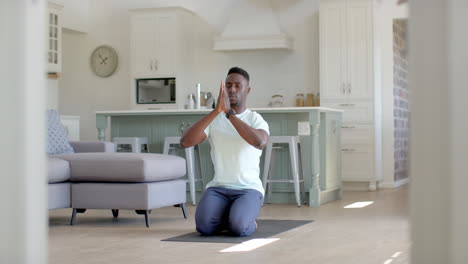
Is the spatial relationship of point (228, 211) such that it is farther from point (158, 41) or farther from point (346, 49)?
point (158, 41)

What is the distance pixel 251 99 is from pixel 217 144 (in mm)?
5674

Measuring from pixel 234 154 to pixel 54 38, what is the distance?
6.12 meters

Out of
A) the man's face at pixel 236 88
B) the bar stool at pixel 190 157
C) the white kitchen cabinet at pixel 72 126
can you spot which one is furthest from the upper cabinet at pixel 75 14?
the man's face at pixel 236 88

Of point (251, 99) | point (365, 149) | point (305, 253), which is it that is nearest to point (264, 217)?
point (305, 253)

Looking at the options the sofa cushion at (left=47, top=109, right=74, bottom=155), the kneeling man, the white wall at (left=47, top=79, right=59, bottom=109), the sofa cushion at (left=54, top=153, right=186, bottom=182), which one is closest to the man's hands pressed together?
the kneeling man

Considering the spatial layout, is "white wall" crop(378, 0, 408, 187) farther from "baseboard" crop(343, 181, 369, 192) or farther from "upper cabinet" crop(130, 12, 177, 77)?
"upper cabinet" crop(130, 12, 177, 77)

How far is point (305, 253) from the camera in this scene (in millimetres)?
3545

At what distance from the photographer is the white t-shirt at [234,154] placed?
4234 mm

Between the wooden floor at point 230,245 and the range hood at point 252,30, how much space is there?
11.6ft

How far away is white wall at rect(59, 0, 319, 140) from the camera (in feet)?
31.7

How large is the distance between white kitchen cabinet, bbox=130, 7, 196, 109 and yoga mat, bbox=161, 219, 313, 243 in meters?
4.82

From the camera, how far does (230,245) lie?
3869 mm
